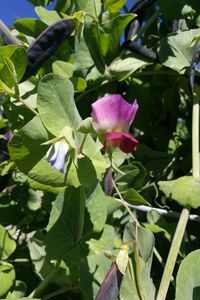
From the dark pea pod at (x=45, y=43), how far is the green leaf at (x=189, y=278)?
33 cm

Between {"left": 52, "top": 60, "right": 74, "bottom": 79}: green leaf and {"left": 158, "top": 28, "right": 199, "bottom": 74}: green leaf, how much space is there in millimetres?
139

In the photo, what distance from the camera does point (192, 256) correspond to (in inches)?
22.8

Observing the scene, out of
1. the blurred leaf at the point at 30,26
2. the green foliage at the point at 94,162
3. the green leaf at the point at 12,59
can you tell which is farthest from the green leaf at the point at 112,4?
the green leaf at the point at 12,59

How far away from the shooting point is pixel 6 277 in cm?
72

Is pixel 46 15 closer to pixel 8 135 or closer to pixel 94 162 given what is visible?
pixel 8 135

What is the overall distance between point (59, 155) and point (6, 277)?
0.30m

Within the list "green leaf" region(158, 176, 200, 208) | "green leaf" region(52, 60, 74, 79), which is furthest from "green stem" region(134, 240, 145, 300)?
"green leaf" region(52, 60, 74, 79)

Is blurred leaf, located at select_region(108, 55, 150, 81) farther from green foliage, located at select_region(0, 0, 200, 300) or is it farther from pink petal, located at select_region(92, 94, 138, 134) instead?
pink petal, located at select_region(92, 94, 138, 134)

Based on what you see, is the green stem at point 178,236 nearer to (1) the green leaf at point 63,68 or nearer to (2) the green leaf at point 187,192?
(2) the green leaf at point 187,192

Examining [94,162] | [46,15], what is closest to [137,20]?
[46,15]

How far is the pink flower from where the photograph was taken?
46 centimetres

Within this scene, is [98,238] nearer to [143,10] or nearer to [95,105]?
[95,105]

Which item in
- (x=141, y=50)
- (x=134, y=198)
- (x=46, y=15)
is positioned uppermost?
(x=46, y=15)

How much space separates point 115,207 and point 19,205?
0.27 metres
